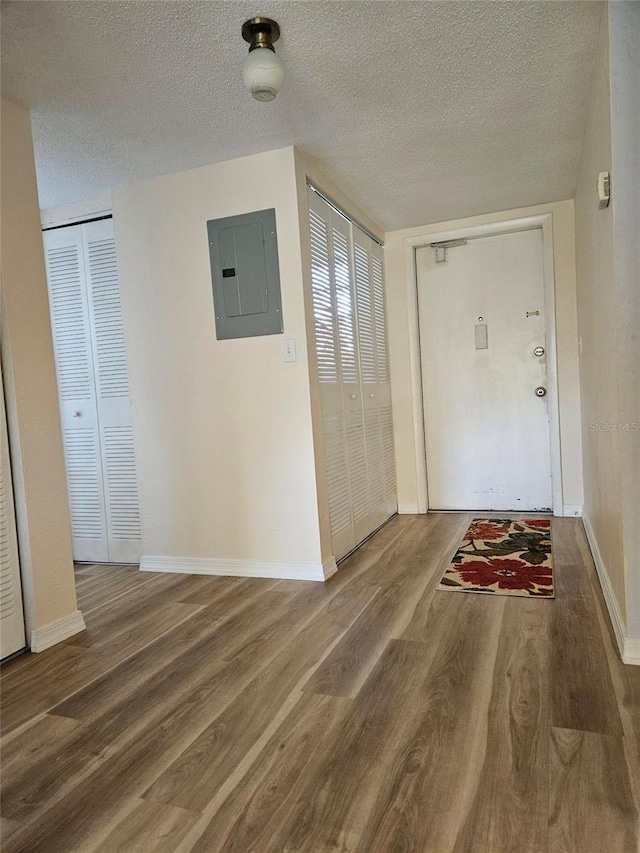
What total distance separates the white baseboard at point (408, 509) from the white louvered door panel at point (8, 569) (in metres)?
2.72

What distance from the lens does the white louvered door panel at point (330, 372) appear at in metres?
2.85

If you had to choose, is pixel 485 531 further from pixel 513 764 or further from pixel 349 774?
pixel 349 774

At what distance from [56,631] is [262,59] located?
2239 mm

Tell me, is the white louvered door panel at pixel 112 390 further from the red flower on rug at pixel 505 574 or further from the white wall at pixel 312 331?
the red flower on rug at pixel 505 574

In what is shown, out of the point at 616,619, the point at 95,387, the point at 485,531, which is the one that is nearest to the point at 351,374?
the point at 485,531

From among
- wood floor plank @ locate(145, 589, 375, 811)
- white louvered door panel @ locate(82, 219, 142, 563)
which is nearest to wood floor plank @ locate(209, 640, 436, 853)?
wood floor plank @ locate(145, 589, 375, 811)

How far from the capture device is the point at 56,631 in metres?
2.20

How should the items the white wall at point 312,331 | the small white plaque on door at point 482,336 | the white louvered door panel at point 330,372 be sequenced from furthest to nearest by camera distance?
the small white plaque on door at point 482,336
the white louvered door panel at point 330,372
the white wall at point 312,331

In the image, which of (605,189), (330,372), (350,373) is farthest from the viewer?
(350,373)

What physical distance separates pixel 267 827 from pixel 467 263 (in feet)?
12.0

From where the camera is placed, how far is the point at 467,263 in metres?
3.93

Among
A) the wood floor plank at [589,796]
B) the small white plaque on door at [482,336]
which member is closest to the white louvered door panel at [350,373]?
the small white plaque on door at [482,336]

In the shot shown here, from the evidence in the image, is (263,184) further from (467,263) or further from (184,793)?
(184,793)

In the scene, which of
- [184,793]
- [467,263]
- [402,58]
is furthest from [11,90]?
[467,263]
